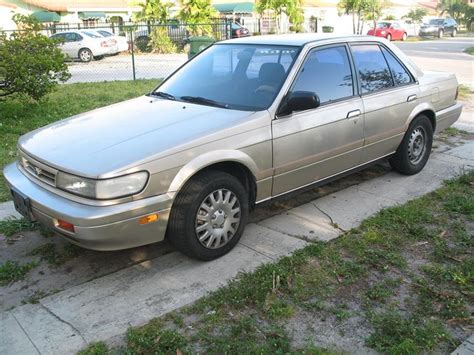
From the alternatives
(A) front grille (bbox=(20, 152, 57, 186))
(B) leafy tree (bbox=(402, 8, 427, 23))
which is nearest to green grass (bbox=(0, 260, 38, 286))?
(A) front grille (bbox=(20, 152, 57, 186))

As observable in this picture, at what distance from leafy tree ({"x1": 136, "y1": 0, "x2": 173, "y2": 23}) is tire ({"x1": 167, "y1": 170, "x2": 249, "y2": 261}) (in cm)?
2579

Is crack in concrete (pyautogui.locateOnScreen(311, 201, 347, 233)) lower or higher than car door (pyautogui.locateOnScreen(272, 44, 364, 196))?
lower

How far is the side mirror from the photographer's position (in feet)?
13.4

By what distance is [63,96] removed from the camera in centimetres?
1110

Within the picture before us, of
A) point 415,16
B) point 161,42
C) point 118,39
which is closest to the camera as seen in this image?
point 118,39

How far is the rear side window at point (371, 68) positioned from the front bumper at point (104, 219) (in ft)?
8.57

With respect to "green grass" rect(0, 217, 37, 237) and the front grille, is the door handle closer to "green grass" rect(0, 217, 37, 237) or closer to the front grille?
→ the front grille

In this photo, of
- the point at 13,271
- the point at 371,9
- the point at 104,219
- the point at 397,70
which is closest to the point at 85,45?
the point at 397,70

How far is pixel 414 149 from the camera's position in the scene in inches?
230

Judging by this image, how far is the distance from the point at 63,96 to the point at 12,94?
216 cm

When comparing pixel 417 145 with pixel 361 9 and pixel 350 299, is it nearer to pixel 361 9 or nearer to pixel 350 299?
pixel 350 299

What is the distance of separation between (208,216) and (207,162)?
1.38ft

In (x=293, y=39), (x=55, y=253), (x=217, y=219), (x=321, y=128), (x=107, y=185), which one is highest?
(x=293, y=39)

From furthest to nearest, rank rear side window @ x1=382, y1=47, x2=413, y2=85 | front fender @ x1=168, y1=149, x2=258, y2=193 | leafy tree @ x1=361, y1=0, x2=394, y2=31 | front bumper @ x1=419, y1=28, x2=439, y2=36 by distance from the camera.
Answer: front bumper @ x1=419, y1=28, x2=439, y2=36 → leafy tree @ x1=361, y1=0, x2=394, y2=31 → rear side window @ x1=382, y1=47, x2=413, y2=85 → front fender @ x1=168, y1=149, x2=258, y2=193
